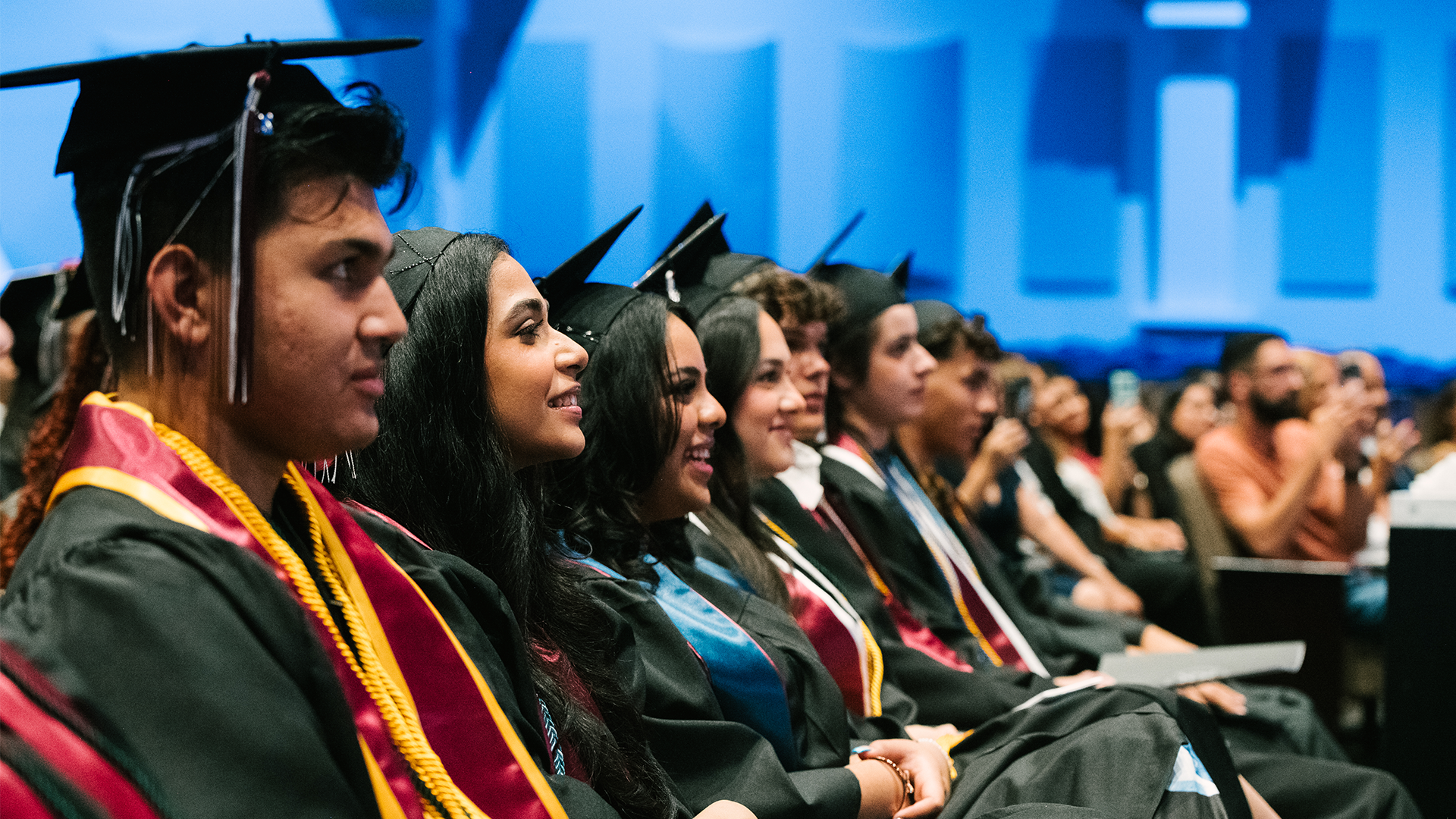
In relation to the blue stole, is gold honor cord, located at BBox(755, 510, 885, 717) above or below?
below

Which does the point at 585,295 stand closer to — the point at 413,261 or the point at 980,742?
the point at 413,261

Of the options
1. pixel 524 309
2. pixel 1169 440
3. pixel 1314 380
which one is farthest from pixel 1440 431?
pixel 524 309

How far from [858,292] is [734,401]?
41.7 inches

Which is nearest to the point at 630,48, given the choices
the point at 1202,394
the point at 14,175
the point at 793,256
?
the point at 793,256

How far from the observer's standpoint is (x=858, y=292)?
336cm

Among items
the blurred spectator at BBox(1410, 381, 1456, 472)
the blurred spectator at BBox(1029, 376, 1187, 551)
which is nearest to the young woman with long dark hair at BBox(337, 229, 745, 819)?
the blurred spectator at BBox(1029, 376, 1187, 551)

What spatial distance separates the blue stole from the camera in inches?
73.2

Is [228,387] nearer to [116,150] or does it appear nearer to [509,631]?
[116,150]

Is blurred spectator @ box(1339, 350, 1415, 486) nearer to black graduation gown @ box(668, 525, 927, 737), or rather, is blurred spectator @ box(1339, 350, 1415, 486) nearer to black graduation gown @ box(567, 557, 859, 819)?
black graduation gown @ box(668, 525, 927, 737)

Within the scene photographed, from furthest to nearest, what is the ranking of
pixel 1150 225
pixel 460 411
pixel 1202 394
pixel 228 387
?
pixel 1150 225 → pixel 1202 394 → pixel 460 411 → pixel 228 387

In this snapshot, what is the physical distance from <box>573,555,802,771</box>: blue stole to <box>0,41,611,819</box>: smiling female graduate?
29.4 inches

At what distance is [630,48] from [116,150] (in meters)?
4.88

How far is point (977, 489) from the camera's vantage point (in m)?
4.38

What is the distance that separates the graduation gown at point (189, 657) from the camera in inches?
33.0
